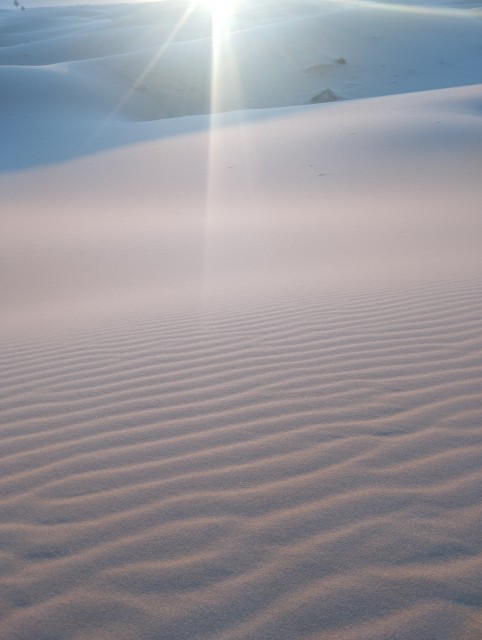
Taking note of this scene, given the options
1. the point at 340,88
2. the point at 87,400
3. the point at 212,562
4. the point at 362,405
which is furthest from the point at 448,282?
the point at 340,88

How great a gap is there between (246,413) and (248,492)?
0.73m

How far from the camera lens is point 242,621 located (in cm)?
204

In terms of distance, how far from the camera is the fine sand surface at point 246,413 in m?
2.15

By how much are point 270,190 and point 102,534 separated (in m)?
11.7

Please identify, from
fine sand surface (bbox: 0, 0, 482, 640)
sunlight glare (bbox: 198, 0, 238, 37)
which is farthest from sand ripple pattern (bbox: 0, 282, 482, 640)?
sunlight glare (bbox: 198, 0, 238, 37)

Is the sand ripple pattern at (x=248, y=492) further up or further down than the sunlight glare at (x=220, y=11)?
further down

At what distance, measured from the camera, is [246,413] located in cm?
339

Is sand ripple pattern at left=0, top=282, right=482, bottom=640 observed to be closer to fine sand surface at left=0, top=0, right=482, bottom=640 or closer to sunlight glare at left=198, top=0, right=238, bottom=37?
fine sand surface at left=0, top=0, right=482, bottom=640

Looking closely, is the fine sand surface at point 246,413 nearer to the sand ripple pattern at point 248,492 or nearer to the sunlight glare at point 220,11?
the sand ripple pattern at point 248,492

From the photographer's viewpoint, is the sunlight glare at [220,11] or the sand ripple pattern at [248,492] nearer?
the sand ripple pattern at [248,492]

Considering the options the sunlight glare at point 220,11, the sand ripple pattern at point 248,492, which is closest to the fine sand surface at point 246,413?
the sand ripple pattern at point 248,492

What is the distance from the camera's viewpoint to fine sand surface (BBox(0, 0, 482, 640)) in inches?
84.8

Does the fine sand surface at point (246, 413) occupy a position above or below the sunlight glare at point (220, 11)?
below

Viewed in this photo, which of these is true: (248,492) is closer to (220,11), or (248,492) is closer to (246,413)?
(246,413)
